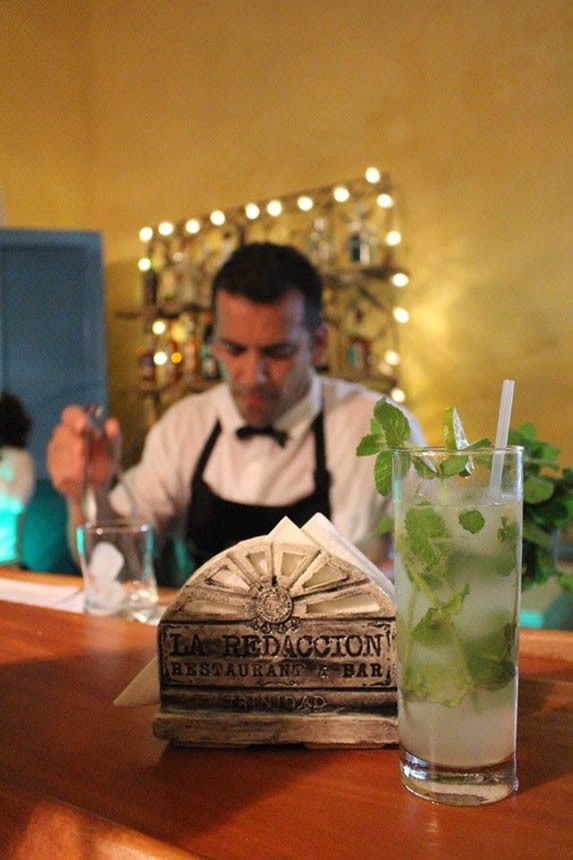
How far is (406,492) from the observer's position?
0.55 metres

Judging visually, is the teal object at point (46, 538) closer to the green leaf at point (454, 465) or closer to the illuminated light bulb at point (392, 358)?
the illuminated light bulb at point (392, 358)

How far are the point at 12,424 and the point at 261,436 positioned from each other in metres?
1.21

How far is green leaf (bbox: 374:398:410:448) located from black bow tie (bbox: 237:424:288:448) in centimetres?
178

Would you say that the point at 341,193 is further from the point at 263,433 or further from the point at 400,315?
the point at 263,433

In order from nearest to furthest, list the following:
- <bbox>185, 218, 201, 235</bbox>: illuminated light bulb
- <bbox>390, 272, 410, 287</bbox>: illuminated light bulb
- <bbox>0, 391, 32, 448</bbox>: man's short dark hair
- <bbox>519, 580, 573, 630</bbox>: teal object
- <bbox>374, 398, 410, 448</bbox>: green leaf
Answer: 1. <bbox>374, 398, 410, 448</bbox>: green leaf
2. <bbox>519, 580, 573, 630</bbox>: teal object
3. <bbox>0, 391, 32, 448</bbox>: man's short dark hair
4. <bbox>390, 272, 410, 287</bbox>: illuminated light bulb
5. <bbox>185, 218, 201, 235</bbox>: illuminated light bulb

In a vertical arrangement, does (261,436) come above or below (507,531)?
below

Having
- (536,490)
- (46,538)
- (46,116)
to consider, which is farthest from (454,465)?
(46,116)

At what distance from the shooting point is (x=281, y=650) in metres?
0.61

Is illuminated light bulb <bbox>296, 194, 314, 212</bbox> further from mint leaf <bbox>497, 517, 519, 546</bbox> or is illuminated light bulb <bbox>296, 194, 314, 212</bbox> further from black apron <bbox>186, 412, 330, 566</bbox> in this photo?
mint leaf <bbox>497, 517, 519, 546</bbox>

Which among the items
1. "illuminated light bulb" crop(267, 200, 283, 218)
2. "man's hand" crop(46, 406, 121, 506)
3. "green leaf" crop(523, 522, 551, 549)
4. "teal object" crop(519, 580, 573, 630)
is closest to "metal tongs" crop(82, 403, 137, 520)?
"man's hand" crop(46, 406, 121, 506)

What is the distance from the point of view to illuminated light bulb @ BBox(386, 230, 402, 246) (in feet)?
11.8

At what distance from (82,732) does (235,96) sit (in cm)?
408

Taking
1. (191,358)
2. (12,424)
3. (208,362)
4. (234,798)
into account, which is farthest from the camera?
(191,358)

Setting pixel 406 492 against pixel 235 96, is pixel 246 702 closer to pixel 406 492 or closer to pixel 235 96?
pixel 406 492
